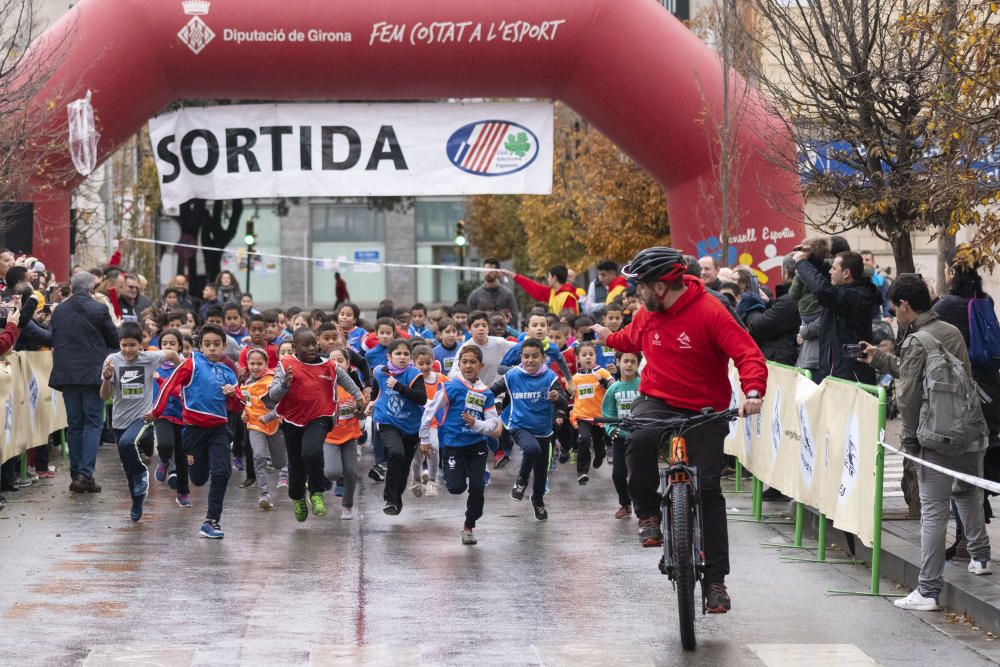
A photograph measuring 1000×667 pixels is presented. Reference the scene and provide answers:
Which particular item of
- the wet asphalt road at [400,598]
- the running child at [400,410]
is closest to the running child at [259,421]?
the wet asphalt road at [400,598]

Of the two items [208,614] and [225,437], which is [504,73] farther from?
[208,614]

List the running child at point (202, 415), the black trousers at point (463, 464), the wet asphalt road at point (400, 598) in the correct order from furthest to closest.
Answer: the running child at point (202, 415) < the black trousers at point (463, 464) < the wet asphalt road at point (400, 598)

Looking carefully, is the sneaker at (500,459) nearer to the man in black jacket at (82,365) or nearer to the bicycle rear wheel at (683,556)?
the man in black jacket at (82,365)

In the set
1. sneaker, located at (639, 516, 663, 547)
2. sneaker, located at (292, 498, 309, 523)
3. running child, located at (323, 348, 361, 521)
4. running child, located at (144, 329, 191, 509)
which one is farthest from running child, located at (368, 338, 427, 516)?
sneaker, located at (639, 516, 663, 547)

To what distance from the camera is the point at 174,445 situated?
44.2ft

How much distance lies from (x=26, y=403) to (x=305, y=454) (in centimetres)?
384

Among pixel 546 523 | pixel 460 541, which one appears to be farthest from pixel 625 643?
pixel 546 523

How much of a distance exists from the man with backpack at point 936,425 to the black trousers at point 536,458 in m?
4.18

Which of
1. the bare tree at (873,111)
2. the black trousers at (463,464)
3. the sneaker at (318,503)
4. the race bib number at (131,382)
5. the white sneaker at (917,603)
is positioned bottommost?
the white sneaker at (917,603)

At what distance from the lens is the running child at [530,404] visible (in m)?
13.3

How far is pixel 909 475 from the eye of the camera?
38.3 feet

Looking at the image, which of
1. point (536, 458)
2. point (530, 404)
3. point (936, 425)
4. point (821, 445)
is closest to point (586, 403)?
point (530, 404)

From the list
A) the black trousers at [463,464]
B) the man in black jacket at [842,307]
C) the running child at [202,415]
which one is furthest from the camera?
the running child at [202,415]

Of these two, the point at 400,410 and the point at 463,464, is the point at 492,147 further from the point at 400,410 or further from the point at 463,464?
the point at 463,464
